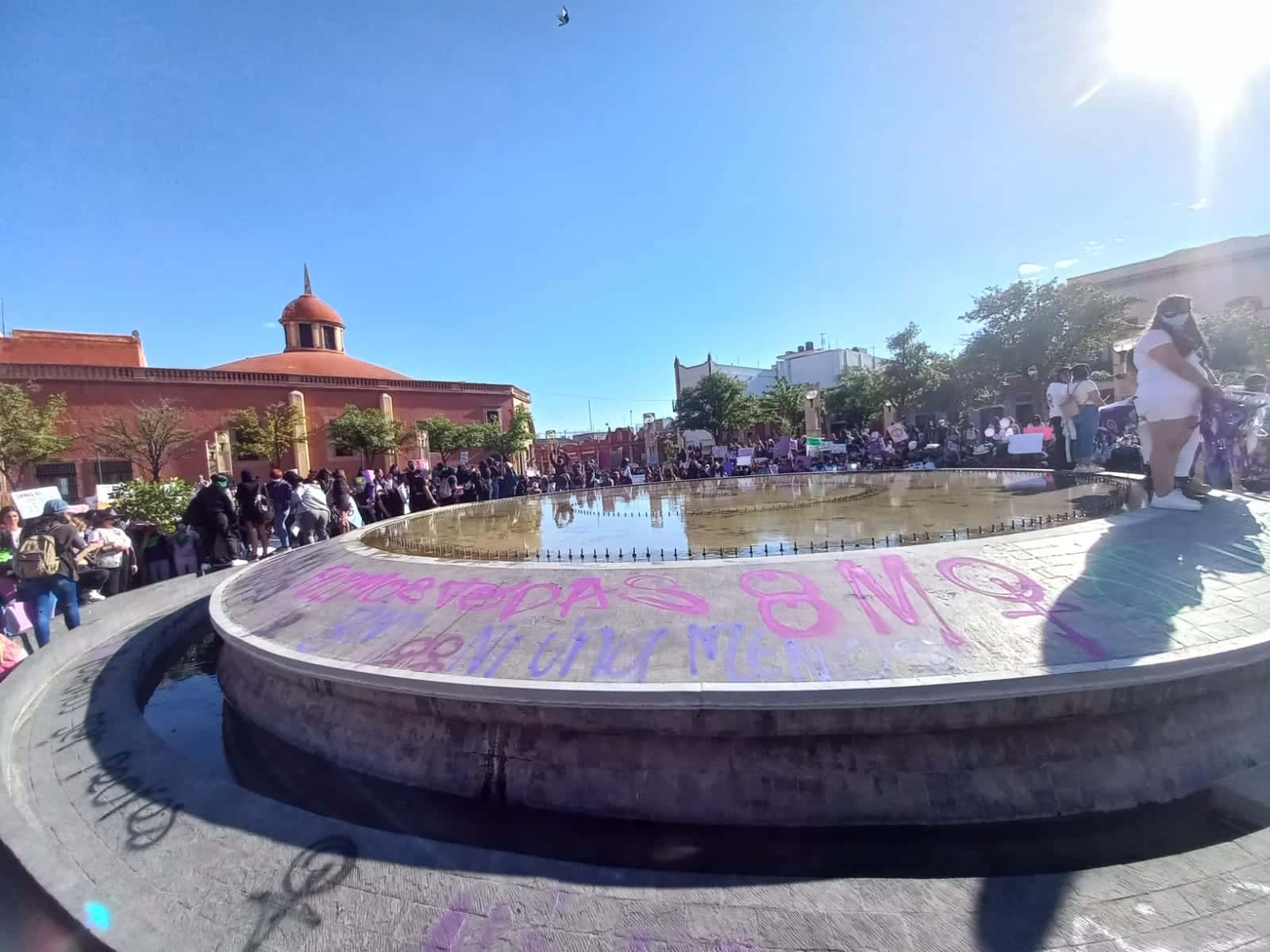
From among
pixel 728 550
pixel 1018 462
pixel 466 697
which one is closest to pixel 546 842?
pixel 466 697

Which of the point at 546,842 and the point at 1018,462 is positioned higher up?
the point at 1018,462

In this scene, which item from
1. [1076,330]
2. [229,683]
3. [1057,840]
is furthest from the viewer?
[1076,330]

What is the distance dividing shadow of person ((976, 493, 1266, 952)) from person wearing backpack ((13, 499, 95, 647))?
Result: 32.5 ft

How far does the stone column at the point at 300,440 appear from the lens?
3453 cm

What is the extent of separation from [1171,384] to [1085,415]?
5212 millimetres

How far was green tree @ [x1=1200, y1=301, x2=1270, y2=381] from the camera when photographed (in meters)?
30.6

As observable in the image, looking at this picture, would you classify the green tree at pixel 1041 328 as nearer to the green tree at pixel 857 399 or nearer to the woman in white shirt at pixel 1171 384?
the green tree at pixel 857 399

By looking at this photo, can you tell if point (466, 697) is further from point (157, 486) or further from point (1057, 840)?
point (157, 486)

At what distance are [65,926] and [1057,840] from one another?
5.71 metres

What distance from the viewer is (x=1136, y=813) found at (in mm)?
3975

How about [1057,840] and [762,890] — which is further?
[1057,840]

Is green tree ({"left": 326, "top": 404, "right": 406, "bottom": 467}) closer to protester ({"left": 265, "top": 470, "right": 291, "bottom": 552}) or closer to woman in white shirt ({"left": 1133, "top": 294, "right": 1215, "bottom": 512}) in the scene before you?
protester ({"left": 265, "top": 470, "right": 291, "bottom": 552})

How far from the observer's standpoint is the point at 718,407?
156 ft

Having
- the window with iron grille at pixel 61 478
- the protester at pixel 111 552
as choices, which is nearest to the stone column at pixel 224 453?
the window with iron grille at pixel 61 478
